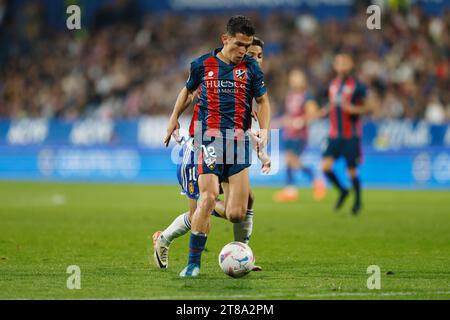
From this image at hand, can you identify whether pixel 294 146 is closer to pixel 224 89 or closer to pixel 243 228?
pixel 243 228

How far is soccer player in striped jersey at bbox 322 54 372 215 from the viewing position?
15.6 meters

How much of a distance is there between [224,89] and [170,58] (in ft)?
65.7

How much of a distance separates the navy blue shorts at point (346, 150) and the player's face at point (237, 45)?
7.72 metres

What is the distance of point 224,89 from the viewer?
8.39 meters

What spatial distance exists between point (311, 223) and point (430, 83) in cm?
1142

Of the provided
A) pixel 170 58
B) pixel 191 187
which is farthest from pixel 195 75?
pixel 170 58

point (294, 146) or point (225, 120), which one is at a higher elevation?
point (225, 120)

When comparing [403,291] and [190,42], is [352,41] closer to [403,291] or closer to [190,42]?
[190,42]

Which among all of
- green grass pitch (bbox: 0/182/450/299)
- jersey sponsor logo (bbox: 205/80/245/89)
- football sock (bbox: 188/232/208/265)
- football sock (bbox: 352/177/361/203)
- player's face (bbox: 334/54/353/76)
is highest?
player's face (bbox: 334/54/353/76)

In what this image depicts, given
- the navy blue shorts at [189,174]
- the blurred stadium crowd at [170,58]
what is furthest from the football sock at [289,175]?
the navy blue shorts at [189,174]

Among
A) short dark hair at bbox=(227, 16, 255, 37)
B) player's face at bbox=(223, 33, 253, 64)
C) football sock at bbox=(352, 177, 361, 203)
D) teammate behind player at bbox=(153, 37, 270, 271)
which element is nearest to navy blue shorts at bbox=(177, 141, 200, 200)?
teammate behind player at bbox=(153, 37, 270, 271)

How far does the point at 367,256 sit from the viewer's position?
9852 millimetres

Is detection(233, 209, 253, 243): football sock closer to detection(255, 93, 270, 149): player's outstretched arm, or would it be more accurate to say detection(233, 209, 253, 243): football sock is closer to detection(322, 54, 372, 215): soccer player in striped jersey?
detection(255, 93, 270, 149): player's outstretched arm

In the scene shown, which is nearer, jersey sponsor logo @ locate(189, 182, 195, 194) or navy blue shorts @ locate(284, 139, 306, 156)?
jersey sponsor logo @ locate(189, 182, 195, 194)
